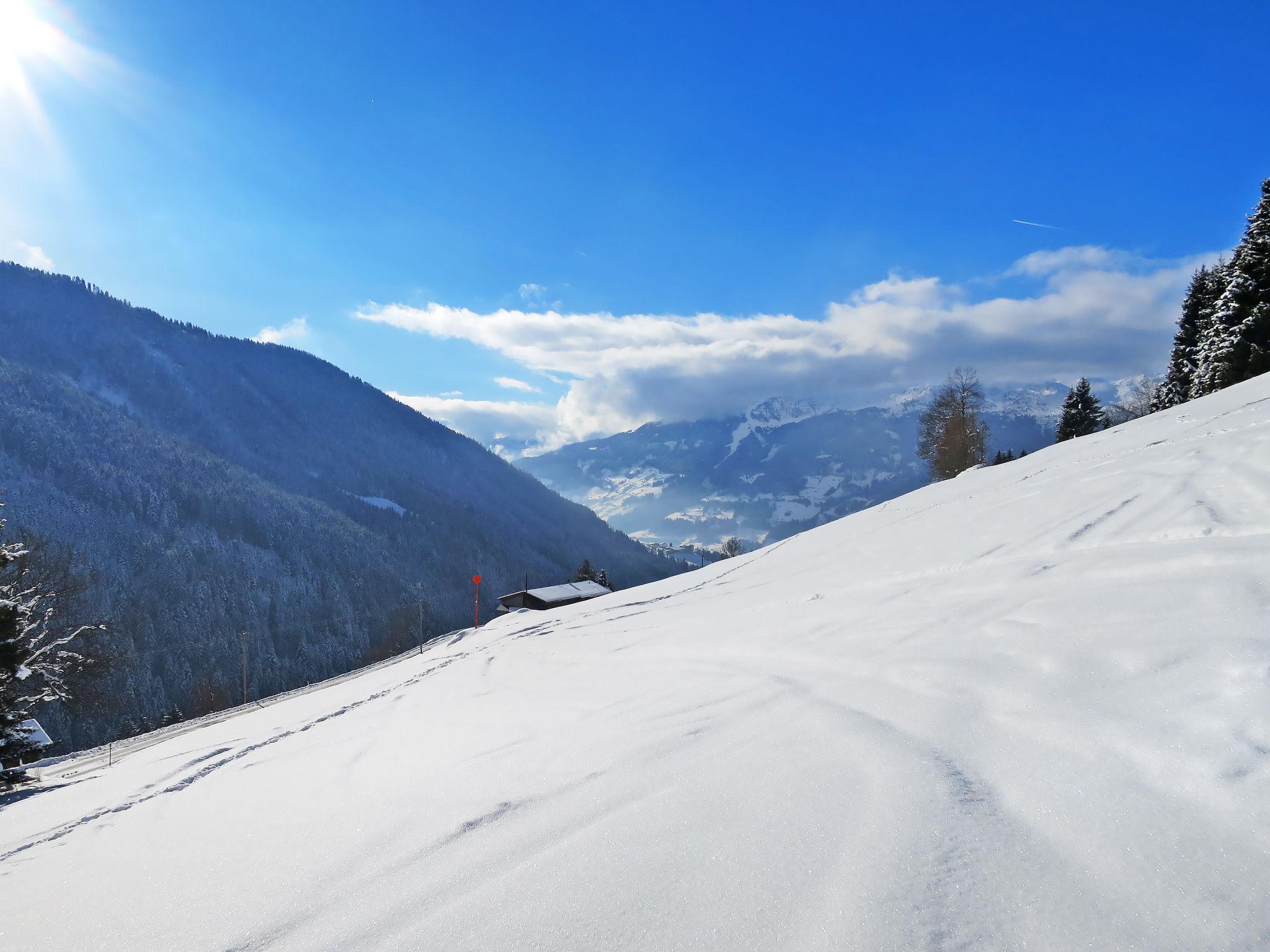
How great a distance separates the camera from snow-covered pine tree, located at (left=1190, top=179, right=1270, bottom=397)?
24.8 m

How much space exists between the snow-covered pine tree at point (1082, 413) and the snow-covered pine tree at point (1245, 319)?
16600 mm

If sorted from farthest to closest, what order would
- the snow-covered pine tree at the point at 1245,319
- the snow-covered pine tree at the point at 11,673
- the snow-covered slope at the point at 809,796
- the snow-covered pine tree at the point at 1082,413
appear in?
the snow-covered pine tree at the point at 1082,413 → the snow-covered pine tree at the point at 1245,319 → the snow-covered pine tree at the point at 11,673 → the snow-covered slope at the point at 809,796

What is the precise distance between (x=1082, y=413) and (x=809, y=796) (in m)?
54.4

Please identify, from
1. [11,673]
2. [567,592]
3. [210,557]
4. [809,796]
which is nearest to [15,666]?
[11,673]

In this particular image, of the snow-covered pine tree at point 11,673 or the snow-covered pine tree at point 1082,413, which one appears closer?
the snow-covered pine tree at point 11,673

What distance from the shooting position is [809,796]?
2.77m

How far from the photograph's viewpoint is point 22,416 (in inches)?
5340

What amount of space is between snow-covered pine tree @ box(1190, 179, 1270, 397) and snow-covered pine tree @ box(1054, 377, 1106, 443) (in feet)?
54.5

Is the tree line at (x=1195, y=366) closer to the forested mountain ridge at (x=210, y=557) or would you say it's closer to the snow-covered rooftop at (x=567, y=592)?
the snow-covered rooftop at (x=567, y=592)

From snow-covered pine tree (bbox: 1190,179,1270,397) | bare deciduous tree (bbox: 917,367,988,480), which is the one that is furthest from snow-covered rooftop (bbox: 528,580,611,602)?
snow-covered pine tree (bbox: 1190,179,1270,397)

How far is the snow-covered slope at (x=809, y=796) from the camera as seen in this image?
2.05 meters

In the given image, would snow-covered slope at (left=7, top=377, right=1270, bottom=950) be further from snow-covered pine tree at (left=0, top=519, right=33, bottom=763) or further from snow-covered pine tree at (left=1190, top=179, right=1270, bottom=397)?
snow-covered pine tree at (left=1190, top=179, right=1270, bottom=397)

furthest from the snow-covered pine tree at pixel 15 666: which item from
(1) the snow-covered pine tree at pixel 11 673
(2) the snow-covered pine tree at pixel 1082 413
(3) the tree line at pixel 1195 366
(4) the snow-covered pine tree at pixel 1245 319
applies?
(2) the snow-covered pine tree at pixel 1082 413

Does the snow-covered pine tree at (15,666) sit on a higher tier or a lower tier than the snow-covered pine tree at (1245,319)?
lower
